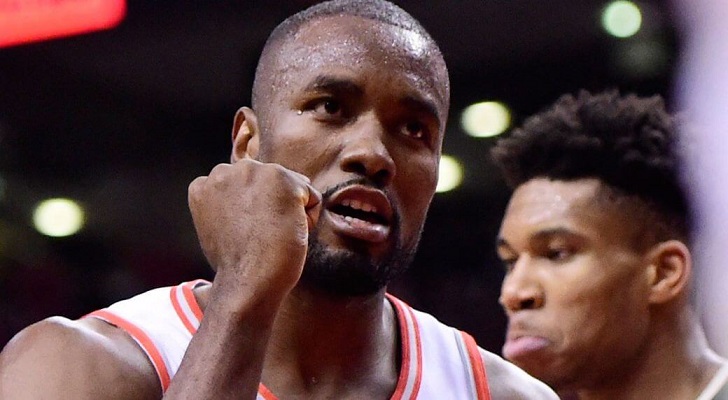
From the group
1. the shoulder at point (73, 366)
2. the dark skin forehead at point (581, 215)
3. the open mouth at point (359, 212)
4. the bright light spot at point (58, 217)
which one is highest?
the open mouth at point (359, 212)

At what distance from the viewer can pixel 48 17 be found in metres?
3.69

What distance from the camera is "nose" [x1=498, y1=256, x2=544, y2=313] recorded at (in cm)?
256

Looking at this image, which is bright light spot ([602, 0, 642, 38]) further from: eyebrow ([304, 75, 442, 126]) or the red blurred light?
eyebrow ([304, 75, 442, 126])

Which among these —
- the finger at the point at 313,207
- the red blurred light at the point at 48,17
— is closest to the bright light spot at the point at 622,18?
the red blurred light at the point at 48,17

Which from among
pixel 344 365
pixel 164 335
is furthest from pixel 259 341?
pixel 344 365

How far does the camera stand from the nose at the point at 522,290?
256 cm

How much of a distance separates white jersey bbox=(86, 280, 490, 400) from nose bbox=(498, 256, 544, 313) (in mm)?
697

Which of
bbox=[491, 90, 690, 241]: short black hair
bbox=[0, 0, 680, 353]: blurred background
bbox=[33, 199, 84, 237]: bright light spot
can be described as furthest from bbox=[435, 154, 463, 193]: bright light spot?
bbox=[491, 90, 690, 241]: short black hair

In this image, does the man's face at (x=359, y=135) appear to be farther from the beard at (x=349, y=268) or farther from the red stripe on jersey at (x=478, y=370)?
the red stripe on jersey at (x=478, y=370)

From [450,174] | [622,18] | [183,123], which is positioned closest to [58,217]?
[183,123]

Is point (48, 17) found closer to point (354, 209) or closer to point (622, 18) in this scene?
point (622, 18)

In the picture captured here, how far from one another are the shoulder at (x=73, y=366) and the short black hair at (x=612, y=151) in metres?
1.44

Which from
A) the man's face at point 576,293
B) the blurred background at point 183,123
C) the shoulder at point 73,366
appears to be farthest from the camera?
the blurred background at point 183,123

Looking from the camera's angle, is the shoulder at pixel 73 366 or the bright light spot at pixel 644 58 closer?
the shoulder at pixel 73 366
